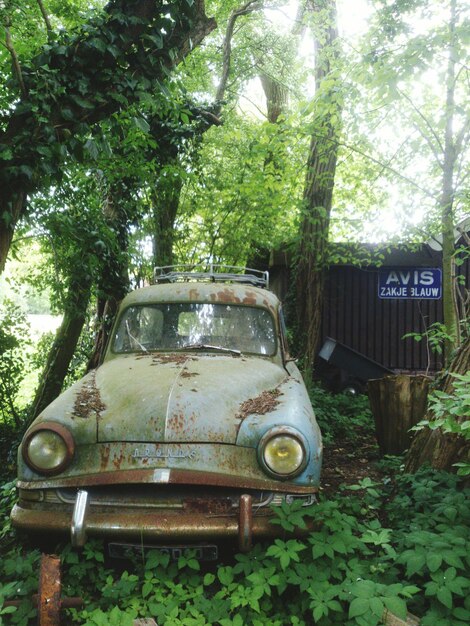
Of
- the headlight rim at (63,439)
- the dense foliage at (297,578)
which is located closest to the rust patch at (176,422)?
the headlight rim at (63,439)

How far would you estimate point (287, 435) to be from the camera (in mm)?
3047

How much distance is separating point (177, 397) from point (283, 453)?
74cm

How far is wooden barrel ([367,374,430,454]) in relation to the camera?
5.24 metres

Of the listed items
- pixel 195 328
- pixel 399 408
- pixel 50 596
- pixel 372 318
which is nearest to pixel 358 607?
pixel 50 596

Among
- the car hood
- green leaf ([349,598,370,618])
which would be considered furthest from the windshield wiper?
green leaf ([349,598,370,618])

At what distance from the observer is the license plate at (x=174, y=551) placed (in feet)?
9.62

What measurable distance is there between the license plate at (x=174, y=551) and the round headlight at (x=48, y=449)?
557 millimetres

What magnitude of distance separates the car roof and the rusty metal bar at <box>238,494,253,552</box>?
→ 2133 millimetres

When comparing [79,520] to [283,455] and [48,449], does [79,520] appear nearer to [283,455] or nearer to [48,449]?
[48,449]

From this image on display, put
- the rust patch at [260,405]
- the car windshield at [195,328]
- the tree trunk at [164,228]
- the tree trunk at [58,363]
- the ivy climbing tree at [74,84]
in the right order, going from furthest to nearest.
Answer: the tree trunk at [164,228] → the tree trunk at [58,363] → the car windshield at [195,328] → the ivy climbing tree at [74,84] → the rust patch at [260,405]

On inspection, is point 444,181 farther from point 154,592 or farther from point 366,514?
point 154,592

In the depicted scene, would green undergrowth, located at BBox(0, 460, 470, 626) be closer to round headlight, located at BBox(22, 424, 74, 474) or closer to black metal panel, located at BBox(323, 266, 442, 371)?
round headlight, located at BBox(22, 424, 74, 474)

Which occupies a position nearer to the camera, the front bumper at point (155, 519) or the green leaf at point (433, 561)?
the green leaf at point (433, 561)

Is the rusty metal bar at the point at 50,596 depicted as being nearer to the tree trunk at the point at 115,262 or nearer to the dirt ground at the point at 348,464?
the dirt ground at the point at 348,464
